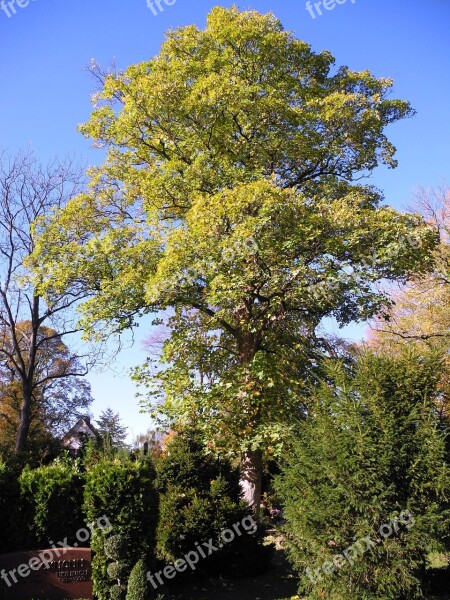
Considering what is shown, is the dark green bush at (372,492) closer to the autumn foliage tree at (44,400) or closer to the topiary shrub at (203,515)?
the topiary shrub at (203,515)

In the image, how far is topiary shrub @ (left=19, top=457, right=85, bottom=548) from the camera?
10016mm

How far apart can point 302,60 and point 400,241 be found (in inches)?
280

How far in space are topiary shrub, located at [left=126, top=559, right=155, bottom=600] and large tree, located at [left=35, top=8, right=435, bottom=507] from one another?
13.3ft

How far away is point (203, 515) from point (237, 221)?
6.56m

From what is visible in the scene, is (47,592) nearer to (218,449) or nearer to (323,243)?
(218,449)

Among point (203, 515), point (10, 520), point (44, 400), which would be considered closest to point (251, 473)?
point (203, 515)

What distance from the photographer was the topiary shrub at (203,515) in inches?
426

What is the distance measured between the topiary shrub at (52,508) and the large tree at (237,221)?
3210 mm

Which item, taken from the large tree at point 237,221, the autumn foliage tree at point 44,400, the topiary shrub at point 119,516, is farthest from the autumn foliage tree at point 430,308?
the autumn foliage tree at point 44,400

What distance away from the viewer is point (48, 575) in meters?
9.30

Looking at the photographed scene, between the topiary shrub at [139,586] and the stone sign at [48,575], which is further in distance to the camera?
the stone sign at [48,575]

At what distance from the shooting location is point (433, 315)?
21609 millimetres
